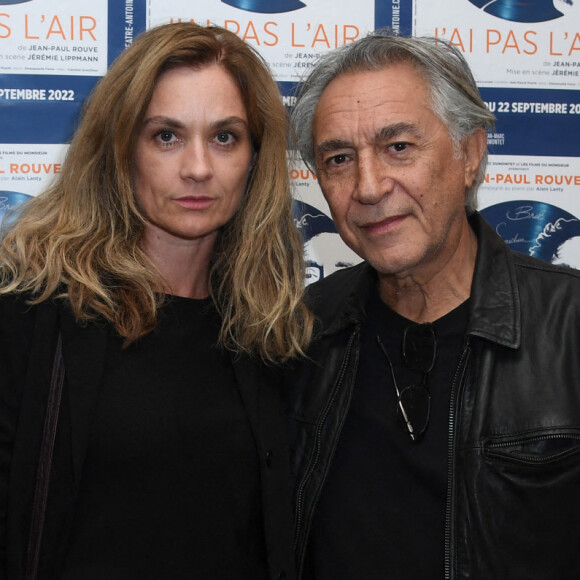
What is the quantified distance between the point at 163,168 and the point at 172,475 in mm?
688

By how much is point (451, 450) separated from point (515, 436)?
0.45ft

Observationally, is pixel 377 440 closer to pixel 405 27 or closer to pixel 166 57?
pixel 166 57

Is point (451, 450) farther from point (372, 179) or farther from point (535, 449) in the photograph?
point (372, 179)

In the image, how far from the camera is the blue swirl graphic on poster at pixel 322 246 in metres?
2.69

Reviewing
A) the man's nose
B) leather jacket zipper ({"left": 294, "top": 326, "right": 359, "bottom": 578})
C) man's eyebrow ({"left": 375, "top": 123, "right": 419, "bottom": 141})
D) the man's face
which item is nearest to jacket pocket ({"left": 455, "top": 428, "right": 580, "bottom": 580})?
leather jacket zipper ({"left": 294, "top": 326, "right": 359, "bottom": 578})

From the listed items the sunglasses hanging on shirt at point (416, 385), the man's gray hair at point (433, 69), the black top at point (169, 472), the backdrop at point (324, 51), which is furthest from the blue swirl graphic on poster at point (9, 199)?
the sunglasses hanging on shirt at point (416, 385)

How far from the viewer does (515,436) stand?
5.22 ft

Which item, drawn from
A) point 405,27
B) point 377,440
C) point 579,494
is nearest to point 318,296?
point 377,440

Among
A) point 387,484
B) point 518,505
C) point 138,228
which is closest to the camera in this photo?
point 518,505

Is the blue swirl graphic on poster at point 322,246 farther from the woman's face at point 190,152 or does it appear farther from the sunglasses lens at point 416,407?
the sunglasses lens at point 416,407

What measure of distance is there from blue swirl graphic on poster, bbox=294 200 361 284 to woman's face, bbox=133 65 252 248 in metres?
0.90

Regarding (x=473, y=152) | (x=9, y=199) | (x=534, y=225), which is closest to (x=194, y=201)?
(x=473, y=152)

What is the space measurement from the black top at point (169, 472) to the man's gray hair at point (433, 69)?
0.74 meters

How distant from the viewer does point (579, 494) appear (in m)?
1.62
